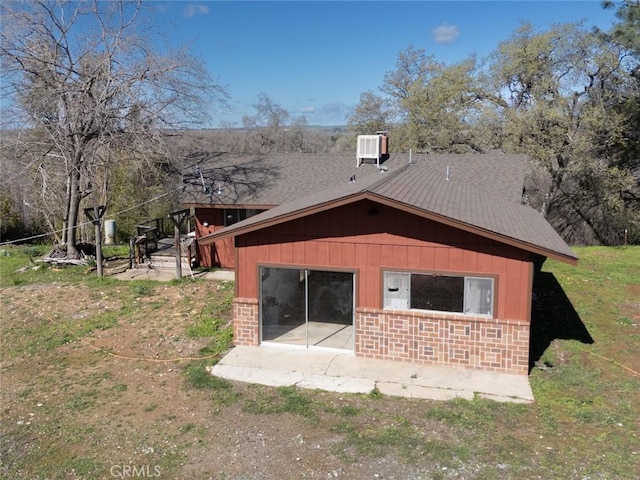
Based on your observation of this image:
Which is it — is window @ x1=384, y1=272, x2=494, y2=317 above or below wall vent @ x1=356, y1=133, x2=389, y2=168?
below

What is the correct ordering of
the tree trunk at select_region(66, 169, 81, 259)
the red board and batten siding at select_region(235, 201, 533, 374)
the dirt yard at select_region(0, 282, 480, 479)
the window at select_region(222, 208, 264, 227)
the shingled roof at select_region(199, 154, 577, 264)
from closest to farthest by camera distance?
the dirt yard at select_region(0, 282, 480, 479)
the shingled roof at select_region(199, 154, 577, 264)
the red board and batten siding at select_region(235, 201, 533, 374)
the window at select_region(222, 208, 264, 227)
the tree trunk at select_region(66, 169, 81, 259)

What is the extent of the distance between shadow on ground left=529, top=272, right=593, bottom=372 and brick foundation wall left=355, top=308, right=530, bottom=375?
0.79 m

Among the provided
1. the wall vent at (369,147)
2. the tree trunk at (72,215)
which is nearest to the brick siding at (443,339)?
the wall vent at (369,147)

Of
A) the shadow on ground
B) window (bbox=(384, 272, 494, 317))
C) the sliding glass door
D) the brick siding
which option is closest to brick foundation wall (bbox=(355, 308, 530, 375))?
the brick siding

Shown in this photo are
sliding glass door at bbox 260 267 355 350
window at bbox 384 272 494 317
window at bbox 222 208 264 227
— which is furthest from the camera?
window at bbox 222 208 264 227

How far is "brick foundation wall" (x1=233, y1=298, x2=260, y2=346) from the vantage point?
1030cm

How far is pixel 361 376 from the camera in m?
9.01

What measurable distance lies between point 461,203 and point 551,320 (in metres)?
3.69

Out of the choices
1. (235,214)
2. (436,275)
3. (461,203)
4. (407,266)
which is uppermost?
(461,203)

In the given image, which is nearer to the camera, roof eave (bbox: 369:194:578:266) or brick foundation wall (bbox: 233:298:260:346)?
roof eave (bbox: 369:194:578:266)

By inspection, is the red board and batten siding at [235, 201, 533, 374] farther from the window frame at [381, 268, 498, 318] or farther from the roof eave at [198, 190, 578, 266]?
the roof eave at [198, 190, 578, 266]

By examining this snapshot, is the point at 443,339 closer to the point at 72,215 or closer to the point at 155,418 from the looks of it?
the point at 155,418

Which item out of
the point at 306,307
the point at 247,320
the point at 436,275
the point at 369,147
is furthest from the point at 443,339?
the point at 369,147

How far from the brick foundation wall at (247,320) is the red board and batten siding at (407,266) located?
48mm
